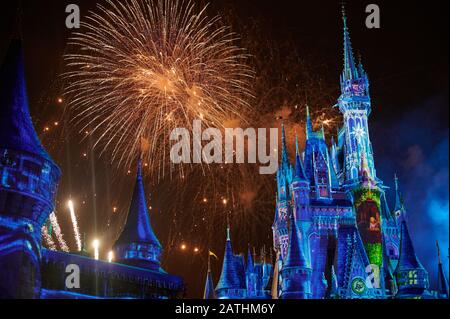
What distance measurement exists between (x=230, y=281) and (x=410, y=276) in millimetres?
16773

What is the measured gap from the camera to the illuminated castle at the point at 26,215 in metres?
30.1

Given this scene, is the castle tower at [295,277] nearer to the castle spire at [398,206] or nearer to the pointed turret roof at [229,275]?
the pointed turret roof at [229,275]

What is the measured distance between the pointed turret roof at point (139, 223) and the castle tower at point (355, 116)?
1086 inches

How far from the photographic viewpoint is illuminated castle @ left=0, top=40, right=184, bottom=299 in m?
30.1

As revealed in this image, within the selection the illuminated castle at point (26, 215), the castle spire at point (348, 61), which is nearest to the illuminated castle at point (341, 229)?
the castle spire at point (348, 61)

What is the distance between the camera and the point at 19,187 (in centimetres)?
3117

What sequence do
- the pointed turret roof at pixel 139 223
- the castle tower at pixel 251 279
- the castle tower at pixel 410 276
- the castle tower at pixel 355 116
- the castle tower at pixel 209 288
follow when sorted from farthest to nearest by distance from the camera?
the castle tower at pixel 355 116
the castle tower at pixel 251 279
the castle tower at pixel 209 288
the castle tower at pixel 410 276
the pointed turret roof at pixel 139 223

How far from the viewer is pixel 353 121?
67.4 meters

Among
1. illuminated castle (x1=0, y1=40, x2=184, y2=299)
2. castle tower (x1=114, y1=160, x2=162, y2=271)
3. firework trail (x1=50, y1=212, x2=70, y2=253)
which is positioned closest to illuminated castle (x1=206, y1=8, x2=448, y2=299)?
castle tower (x1=114, y1=160, x2=162, y2=271)

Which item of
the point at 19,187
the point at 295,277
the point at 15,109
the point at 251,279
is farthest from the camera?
the point at 251,279

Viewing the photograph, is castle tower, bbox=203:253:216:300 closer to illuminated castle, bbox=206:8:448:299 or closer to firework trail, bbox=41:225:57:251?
illuminated castle, bbox=206:8:448:299

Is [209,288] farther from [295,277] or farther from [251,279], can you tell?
[295,277]

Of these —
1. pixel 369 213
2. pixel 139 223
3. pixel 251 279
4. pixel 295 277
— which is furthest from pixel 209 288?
pixel 369 213
